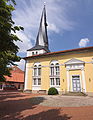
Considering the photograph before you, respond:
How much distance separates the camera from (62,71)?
2047 cm

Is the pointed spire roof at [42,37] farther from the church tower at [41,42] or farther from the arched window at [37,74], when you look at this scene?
the arched window at [37,74]

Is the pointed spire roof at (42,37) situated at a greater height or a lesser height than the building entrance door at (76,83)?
greater

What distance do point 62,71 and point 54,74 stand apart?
1.79 metres

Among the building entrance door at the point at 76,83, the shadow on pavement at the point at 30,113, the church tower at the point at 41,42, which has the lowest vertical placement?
the shadow on pavement at the point at 30,113

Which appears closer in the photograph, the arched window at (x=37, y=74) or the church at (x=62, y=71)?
the church at (x=62, y=71)

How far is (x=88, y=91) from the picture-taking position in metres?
17.6

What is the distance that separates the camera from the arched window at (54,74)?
20922 millimetres

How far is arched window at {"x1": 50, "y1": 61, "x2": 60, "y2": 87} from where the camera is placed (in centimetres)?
2092

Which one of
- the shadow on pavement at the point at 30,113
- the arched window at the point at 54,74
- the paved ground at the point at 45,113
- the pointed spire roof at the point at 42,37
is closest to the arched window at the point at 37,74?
the arched window at the point at 54,74

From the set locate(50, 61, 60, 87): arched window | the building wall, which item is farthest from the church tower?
locate(50, 61, 60, 87): arched window

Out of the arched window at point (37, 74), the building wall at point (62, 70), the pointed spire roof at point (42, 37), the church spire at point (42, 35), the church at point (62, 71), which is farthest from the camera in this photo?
the church spire at point (42, 35)

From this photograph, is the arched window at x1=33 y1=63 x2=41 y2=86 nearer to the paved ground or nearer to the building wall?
the building wall

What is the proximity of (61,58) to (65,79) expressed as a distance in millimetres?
4132

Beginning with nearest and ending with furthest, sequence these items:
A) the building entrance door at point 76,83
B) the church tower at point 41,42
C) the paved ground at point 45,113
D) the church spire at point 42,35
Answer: the paved ground at point 45,113
the building entrance door at point 76,83
the church tower at point 41,42
the church spire at point 42,35
